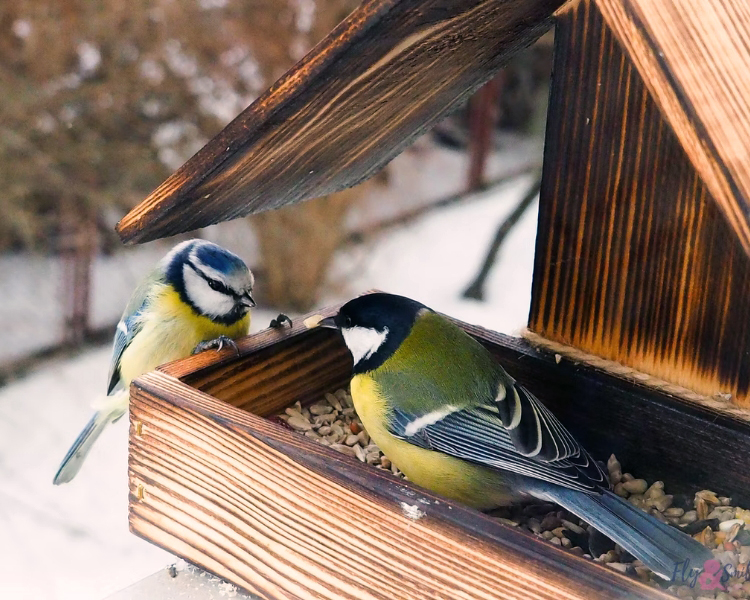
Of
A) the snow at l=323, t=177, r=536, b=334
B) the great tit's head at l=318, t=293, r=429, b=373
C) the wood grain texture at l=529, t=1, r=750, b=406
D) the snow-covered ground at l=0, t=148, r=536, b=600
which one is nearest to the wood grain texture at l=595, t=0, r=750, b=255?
the wood grain texture at l=529, t=1, r=750, b=406

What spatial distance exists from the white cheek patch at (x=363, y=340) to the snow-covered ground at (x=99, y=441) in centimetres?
71

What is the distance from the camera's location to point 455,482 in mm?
1200

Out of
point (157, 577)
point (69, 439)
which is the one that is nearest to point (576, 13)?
point (157, 577)

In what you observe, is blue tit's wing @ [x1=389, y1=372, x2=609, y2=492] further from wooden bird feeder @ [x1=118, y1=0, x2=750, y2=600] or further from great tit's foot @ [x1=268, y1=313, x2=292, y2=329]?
great tit's foot @ [x1=268, y1=313, x2=292, y2=329]

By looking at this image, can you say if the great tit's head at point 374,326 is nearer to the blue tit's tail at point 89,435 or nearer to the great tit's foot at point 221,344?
the great tit's foot at point 221,344

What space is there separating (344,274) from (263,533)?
3754 mm

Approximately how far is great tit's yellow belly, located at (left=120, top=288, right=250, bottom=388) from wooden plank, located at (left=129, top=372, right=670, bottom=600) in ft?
1.45

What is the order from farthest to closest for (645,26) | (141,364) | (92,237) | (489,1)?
1. (92,237)
2. (141,364)
3. (489,1)
4. (645,26)

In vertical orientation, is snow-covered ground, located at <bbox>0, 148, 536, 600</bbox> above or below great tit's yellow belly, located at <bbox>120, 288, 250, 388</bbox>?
below

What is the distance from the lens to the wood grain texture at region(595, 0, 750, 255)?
0.76 metres

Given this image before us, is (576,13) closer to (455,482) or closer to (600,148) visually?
(600,148)

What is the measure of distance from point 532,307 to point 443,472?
14.6 inches

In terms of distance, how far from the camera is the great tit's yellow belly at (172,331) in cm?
168

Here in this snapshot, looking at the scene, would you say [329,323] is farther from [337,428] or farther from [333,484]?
[333,484]
